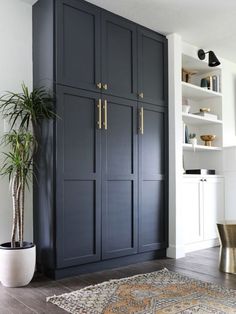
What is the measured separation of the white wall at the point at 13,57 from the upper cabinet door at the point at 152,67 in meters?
1.15

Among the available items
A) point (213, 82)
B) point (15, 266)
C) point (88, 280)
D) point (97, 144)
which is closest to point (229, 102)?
point (213, 82)

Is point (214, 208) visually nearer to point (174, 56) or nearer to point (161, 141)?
point (161, 141)

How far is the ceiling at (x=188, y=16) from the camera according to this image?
3242 mm

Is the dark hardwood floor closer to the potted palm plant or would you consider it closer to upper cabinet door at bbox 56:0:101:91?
the potted palm plant

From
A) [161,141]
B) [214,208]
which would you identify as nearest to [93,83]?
[161,141]

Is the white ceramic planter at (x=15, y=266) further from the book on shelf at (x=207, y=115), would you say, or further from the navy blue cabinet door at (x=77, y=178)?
the book on shelf at (x=207, y=115)

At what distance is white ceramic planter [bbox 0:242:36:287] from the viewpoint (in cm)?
264

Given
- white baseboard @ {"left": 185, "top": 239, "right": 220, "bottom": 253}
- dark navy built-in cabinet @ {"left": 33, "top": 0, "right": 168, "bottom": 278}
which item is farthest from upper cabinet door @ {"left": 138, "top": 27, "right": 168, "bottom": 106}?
white baseboard @ {"left": 185, "top": 239, "right": 220, "bottom": 253}

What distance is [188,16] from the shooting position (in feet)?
11.5

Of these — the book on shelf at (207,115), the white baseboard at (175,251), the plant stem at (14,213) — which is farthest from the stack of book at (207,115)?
the plant stem at (14,213)

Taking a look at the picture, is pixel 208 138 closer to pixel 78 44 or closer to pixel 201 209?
pixel 201 209

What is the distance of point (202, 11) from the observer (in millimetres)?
3396

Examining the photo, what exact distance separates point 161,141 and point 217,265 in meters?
1.40

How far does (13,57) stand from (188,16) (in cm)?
178
